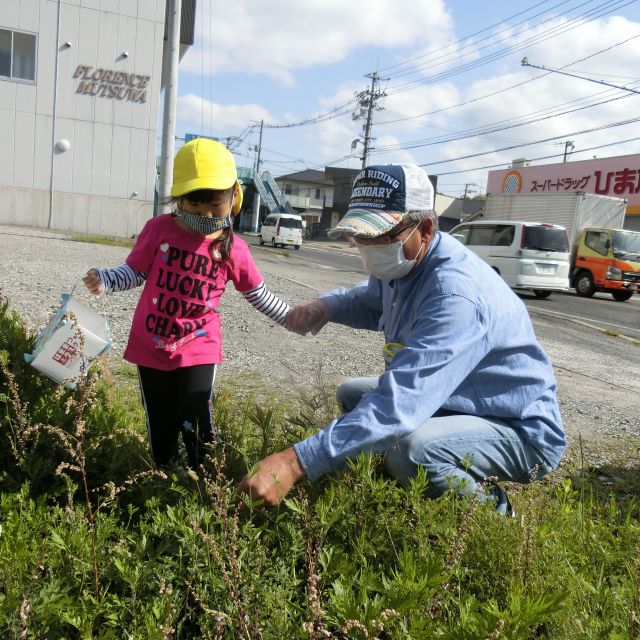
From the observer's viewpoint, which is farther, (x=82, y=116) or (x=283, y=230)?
(x=283, y=230)

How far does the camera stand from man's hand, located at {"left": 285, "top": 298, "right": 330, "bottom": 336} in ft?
10.1

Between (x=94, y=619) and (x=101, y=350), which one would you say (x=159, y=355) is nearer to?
(x=101, y=350)

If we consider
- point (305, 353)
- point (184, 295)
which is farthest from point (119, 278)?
point (305, 353)

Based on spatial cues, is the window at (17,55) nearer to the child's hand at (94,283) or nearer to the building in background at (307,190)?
the child's hand at (94,283)

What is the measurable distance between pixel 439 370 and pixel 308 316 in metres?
1.11

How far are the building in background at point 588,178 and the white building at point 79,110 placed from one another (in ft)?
62.4

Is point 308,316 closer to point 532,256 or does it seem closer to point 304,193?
point 532,256

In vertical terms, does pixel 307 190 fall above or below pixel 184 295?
above

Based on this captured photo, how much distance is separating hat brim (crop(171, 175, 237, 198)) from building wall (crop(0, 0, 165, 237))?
68.1ft

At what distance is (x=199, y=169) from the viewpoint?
272cm

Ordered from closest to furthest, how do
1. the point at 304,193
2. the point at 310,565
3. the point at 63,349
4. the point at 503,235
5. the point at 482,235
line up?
the point at 310,565 → the point at 63,349 → the point at 503,235 → the point at 482,235 → the point at 304,193

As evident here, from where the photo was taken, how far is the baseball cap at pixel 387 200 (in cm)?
235

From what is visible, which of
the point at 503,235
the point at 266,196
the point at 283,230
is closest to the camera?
the point at 503,235

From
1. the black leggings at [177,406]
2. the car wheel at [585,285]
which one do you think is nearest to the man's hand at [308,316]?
the black leggings at [177,406]
